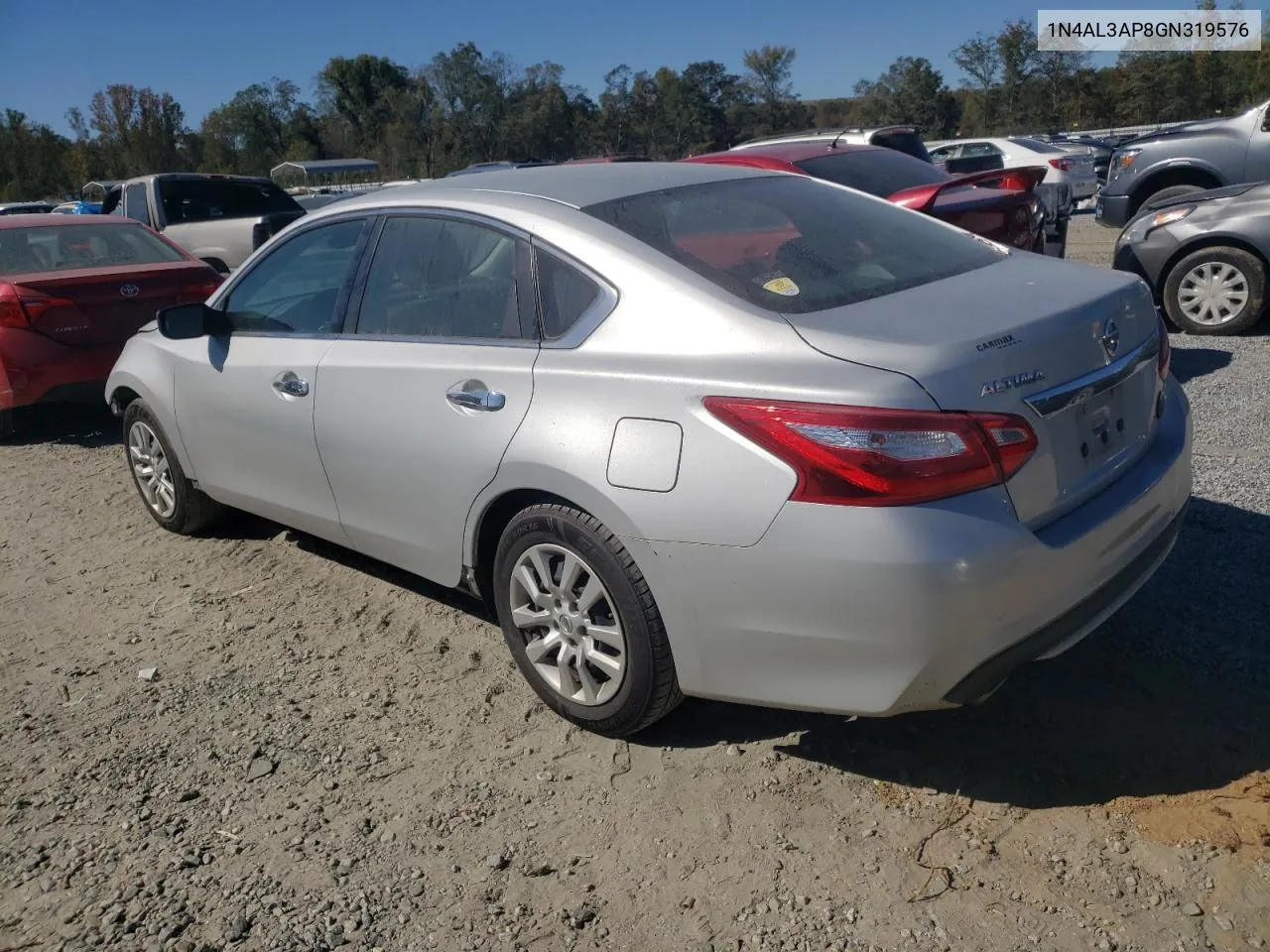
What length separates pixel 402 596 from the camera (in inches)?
176

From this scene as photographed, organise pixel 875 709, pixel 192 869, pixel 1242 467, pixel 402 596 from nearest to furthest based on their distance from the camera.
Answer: pixel 875 709
pixel 192 869
pixel 402 596
pixel 1242 467

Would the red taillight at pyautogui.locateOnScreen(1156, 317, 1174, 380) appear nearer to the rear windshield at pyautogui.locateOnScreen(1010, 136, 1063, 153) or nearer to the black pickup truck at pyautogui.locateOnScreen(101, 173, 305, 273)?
the black pickup truck at pyautogui.locateOnScreen(101, 173, 305, 273)

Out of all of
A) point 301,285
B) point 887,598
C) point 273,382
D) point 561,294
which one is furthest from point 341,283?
point 887,598

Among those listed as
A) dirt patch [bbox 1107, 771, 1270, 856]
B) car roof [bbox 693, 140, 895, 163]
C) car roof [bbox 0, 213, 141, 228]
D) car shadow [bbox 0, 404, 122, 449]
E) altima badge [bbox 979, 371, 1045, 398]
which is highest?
car roof [bbox 0, 213, 141, 228]

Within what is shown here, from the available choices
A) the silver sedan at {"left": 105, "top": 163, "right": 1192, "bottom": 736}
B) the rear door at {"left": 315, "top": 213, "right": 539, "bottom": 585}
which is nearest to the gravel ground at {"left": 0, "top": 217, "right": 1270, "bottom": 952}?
the silver sedan at {"left": 105, "top": 163, "right": 1192, "bottom": 736}

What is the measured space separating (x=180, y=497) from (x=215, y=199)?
939 centimetres

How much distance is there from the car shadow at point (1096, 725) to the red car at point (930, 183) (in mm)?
3271

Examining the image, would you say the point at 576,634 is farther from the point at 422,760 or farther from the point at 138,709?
the point at 138,709

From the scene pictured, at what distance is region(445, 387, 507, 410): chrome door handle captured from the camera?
3.21 metres

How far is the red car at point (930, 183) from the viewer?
6449mm

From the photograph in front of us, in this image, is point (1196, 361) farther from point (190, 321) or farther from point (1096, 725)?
point (190, 321)

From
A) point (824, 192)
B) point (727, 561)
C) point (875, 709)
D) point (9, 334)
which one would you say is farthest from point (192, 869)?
point (9, 334)

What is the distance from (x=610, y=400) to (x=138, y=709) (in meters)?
2.07

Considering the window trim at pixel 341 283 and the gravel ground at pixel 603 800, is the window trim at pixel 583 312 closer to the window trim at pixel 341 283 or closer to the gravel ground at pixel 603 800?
the window trim at pixel 341 283
